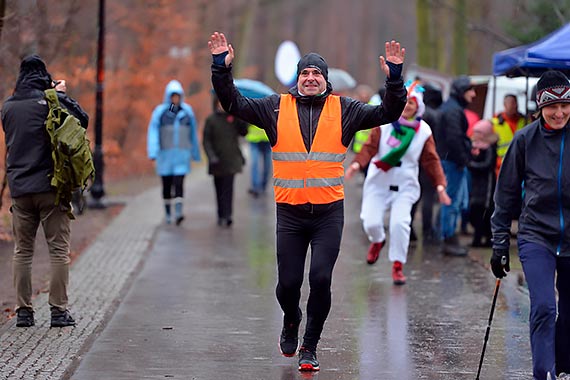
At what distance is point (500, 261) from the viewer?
7012 millimetres

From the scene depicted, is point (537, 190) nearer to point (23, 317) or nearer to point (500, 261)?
point (500, 261)

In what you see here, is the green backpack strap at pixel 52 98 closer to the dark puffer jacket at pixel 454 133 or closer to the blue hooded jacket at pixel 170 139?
the dark puffer jacket at pixel 454 133

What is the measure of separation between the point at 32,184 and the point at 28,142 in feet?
1.01

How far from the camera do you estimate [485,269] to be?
12.6m

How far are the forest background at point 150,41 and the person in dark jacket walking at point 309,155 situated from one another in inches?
212

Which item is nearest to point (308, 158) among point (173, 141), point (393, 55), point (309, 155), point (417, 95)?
point (309, 155)

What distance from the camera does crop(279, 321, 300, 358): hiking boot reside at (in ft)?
26.0

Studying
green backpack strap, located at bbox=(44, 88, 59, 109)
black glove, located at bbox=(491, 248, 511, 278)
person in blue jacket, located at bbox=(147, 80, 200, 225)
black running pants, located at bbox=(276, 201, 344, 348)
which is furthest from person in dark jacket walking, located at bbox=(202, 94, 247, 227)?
black glove, located at bbox=(491, 248, 511, 278)

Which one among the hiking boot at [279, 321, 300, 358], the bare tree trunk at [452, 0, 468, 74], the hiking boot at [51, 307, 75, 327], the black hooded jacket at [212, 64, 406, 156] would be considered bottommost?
the hiking boot at [51, 307, 75, 327]

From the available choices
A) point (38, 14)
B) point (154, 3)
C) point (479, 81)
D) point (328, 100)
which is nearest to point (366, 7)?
point (154, 3)

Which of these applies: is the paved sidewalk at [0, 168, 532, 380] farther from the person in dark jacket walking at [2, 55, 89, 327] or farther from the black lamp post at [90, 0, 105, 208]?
the black lamp post at [90, 0, 105, 208]

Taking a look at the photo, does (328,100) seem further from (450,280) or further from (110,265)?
(110,265)

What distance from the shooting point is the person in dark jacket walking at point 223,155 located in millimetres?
16406

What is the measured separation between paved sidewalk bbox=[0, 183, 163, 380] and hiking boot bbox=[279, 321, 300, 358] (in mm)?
1345
